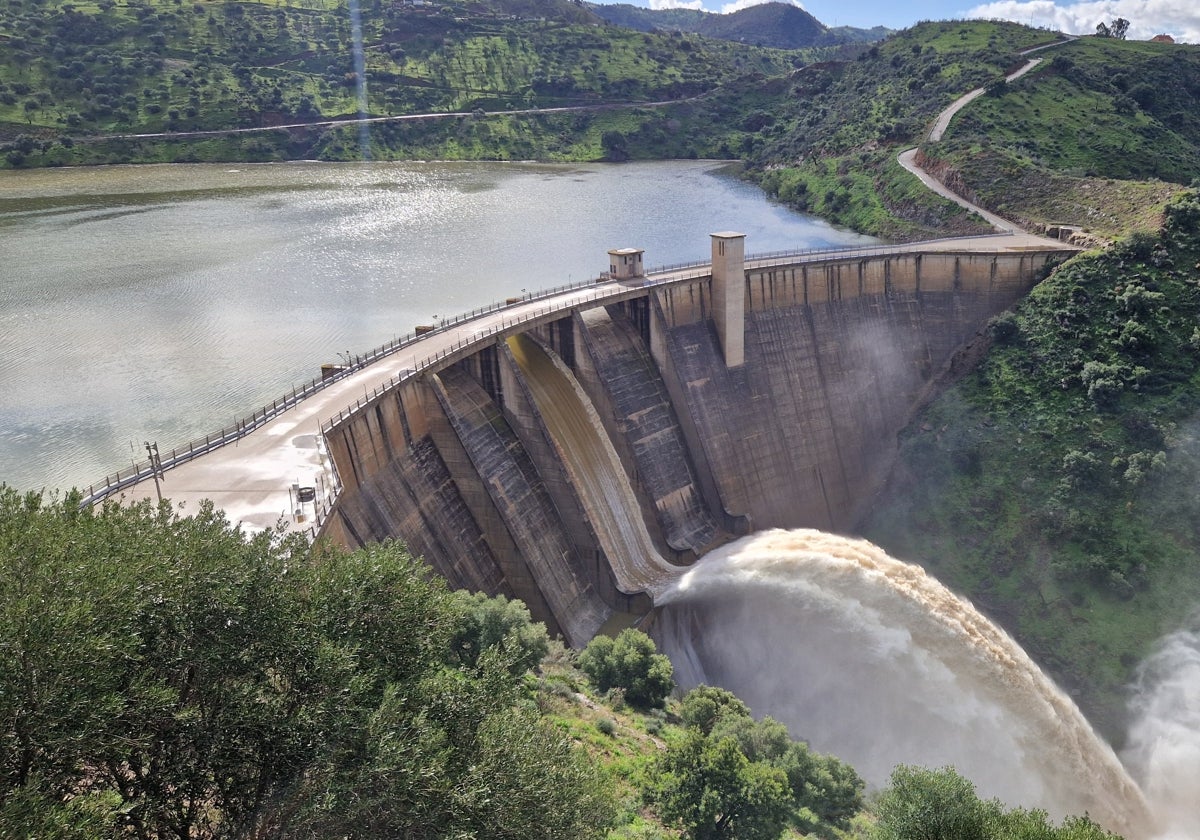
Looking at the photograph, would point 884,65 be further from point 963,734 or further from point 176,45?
point 963,734

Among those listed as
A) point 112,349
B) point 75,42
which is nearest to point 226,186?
point 75,42

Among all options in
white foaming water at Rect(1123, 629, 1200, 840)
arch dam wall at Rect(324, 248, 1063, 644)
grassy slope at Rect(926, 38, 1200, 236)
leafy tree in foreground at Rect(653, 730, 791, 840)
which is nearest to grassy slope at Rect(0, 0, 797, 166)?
grassy slope at Rect(926, 38, 1200, 236)

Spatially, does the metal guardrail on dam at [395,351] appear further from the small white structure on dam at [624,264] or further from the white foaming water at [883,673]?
the white foaming water at [883,673]

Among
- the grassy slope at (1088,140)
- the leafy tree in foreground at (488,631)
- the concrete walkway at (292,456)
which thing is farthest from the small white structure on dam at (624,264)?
the grassy slope at (1088,140)

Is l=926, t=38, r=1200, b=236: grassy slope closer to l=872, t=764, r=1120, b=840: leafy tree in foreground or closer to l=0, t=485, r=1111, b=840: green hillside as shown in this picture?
l=872, t=764, r=1120, b=840: leafy tree in foreground

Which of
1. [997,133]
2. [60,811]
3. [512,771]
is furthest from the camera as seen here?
[997,133]

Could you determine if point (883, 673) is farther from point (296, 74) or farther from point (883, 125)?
point (296, 74)
